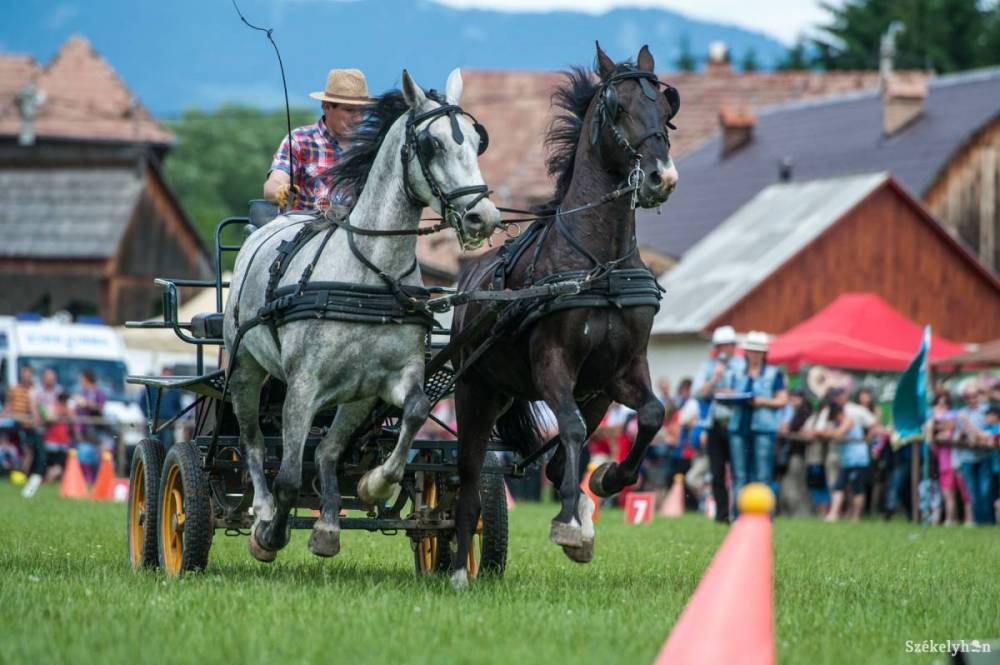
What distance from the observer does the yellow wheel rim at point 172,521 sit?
926 centimetres

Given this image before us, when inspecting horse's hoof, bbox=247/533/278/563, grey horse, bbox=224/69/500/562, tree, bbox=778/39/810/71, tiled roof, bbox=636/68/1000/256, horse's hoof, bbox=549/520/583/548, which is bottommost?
horse's hoof, bbox=247/533/278/563


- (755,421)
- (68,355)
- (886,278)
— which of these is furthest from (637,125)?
(886,278)

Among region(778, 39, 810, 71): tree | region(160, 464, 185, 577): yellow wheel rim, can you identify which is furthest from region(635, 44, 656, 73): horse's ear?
region(778, 39, 810, 71): tree

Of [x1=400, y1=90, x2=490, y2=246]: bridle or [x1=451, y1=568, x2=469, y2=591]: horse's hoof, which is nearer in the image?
[x1=400, y1=90, x2=490, y2=246]: bridle

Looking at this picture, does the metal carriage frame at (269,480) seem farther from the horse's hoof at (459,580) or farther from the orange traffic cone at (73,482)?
the orange traffic cone at (73,482)

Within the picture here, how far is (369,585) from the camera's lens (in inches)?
326

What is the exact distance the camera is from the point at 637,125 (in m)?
8.57

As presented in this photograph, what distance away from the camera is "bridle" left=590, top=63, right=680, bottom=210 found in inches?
333

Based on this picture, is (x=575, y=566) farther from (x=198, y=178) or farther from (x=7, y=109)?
(x=198, y=178)

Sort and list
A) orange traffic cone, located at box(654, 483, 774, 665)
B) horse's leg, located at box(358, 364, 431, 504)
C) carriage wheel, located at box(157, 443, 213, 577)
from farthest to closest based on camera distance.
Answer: carriage wheel, located at box(157, 443, 213, 577) → horse's leg, located at box(358, 364, 431, 504) → orange traffic cone, located at box(654, 483, 774, 665)

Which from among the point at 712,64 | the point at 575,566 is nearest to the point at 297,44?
the point at 712,64

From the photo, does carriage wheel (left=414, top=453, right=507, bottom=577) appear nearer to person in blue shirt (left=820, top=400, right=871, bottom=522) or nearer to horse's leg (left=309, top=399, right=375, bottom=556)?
horse's leg (left=309, top=399, right=375, bottom=556)

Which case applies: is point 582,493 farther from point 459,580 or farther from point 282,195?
point 282,195

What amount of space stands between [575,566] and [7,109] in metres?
45.4
